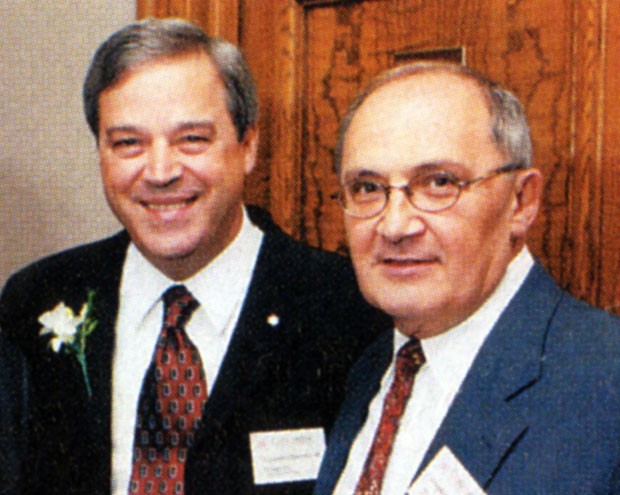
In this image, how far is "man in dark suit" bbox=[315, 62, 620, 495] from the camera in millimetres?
1256

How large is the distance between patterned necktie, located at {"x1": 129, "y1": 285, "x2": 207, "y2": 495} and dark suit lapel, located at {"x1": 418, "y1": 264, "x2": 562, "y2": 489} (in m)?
0.57

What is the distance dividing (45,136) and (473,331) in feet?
4.86

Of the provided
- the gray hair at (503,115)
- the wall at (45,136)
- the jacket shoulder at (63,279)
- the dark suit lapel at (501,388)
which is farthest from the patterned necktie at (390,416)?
the wall at (45,136)

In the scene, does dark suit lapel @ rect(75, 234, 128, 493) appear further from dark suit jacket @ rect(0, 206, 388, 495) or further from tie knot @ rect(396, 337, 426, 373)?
tie knot @ rect(396, 337, 426, 373)

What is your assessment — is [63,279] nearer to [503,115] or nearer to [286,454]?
[286,454]

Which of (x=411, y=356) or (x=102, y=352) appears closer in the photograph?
(x=411, y=356)

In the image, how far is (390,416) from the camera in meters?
1.43

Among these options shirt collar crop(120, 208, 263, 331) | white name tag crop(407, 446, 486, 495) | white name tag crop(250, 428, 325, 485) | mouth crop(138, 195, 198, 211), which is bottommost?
white name tag crop(250, 428, 325, 485)

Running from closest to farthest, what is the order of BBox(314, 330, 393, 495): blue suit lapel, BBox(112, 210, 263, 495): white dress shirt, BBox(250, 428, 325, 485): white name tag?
1. BBox(314, 330, 393, 495): blue suit lapel
2. BBox(250, 428, 325, 485): white name tag
3. BBox(112, 210, 263, 495): white dress shirt

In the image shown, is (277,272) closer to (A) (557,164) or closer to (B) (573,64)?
(A) (557,164)

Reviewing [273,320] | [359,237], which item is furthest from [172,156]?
[359,237]

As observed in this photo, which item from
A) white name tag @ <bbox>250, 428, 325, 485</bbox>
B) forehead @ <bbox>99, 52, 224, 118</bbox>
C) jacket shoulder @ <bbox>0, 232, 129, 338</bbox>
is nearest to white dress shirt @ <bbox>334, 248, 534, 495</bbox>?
white name tag @ <bbox>250, 428, 325, 485</bbox>

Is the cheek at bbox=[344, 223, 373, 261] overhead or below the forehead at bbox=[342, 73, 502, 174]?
below

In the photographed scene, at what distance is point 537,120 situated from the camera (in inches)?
70.5
